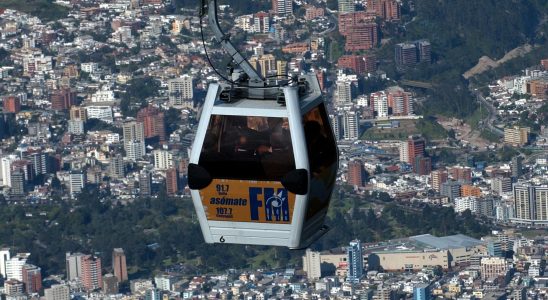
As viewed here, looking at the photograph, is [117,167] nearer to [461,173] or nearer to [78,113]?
[78,113]

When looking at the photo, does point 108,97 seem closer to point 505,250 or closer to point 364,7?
point 364,7

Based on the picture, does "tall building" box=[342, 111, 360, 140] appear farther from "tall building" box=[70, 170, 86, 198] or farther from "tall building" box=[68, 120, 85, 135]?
"tall building" box=[68, 120, 85, 135]

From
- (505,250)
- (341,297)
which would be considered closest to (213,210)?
(341,297)

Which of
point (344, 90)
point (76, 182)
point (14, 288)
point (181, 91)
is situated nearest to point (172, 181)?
point (76, 182)

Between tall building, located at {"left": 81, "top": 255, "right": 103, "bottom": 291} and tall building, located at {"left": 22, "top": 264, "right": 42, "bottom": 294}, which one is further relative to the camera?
tall building, located at {"left": 22, "top": 264, "right": 42, "bottom": 294}

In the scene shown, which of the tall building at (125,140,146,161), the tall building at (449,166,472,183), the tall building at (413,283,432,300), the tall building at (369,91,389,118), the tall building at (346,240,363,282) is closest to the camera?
the tall building at (413,283,432,300)

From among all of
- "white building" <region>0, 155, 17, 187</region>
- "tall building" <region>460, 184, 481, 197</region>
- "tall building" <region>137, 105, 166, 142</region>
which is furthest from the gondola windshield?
"tall building" <region>137, 105, 166, 142</region>
